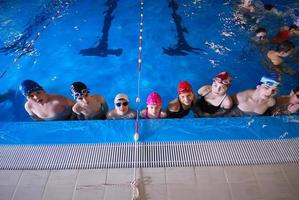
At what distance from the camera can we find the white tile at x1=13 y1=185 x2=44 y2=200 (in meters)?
2.86

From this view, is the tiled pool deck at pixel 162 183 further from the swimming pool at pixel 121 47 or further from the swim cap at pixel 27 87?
the swimming pool at pixel 121 47

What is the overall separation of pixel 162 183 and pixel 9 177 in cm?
166

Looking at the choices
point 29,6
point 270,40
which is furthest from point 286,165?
point 29,6

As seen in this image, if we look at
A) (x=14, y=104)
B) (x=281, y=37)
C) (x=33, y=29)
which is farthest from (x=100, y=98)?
(x=281, y=37)

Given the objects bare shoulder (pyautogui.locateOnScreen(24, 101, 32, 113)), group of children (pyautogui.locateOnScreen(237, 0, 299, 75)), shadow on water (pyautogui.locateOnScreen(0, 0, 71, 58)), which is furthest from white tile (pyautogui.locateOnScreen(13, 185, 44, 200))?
group of children (pyautogui.locateOnScreen(237, 0, 299, 75))

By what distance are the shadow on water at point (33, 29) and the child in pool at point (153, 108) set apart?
304 cm

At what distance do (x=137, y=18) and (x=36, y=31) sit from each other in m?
2.18

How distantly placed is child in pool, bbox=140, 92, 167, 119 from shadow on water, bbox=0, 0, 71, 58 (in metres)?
3.04

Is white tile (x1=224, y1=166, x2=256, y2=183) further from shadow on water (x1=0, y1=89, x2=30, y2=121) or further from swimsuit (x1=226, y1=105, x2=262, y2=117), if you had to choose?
shadow on water (x1=0, y1=89, x2=30, y2=121)

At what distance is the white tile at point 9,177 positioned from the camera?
3009 millimetres

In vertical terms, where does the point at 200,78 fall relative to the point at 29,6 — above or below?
below

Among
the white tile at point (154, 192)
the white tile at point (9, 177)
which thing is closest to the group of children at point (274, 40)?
the white tile at point (154, 192)

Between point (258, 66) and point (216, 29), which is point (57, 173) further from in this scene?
point (216, 29)

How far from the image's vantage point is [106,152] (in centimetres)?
334
